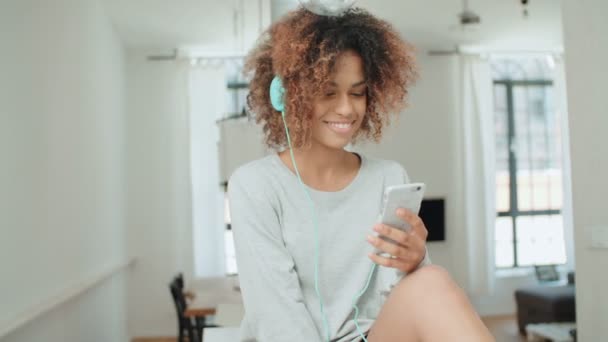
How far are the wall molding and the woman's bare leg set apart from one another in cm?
149

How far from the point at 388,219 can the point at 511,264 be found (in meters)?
4.81

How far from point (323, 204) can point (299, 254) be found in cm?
11

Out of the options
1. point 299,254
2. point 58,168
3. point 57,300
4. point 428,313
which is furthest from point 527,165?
point 428,313

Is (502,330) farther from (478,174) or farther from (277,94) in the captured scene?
(277,94)

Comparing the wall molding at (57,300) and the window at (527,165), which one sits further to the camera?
the window at (527,165)

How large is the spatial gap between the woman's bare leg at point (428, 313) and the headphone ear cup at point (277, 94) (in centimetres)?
45

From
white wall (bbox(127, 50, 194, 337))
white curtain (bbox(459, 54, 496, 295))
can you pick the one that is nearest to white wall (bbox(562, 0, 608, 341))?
white curtain (bbox(459, 54, 496, 295))

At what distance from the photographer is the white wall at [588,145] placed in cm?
223

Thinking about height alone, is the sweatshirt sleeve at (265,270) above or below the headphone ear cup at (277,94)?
below

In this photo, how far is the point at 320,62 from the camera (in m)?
1.16

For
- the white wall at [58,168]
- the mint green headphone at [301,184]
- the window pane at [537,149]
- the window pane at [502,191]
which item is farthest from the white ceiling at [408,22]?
the mint green headphone at [301,184]

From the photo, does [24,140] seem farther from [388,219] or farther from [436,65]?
[436,65]

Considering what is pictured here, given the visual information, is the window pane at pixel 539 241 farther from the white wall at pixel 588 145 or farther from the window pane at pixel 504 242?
the white wall at pixel 588 145

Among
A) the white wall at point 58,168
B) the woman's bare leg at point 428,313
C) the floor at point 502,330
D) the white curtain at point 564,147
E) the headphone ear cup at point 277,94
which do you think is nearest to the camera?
the woman's bare leg at point 428,313
